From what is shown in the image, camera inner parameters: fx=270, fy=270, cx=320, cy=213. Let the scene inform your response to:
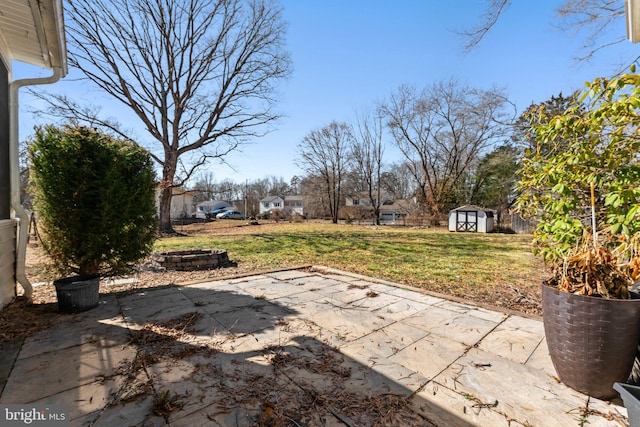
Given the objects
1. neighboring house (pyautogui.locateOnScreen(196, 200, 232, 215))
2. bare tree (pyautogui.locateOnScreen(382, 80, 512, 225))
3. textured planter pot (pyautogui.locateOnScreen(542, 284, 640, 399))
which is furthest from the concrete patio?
neighboring house (pyautogui.locateOnScreen(196, 200, 232, 215))

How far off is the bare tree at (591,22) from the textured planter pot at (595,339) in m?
5.58

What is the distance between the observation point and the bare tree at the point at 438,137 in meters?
22.5

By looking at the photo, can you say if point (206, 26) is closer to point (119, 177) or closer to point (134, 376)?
point (119, 177)

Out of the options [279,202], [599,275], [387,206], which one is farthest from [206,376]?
[279,202]

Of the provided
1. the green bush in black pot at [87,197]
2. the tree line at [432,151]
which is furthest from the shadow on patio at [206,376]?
the tree line at [432,151]

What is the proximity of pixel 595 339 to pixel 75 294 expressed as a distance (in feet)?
15.9

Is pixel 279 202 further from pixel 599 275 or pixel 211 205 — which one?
pixel 599 275

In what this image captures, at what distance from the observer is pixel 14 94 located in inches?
147

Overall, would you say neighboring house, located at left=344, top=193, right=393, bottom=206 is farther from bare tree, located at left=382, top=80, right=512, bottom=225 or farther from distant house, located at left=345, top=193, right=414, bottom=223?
bare tree, located at left=382, top=80, right=512, bottom=225

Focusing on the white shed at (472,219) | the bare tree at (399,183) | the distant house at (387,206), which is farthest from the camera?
the bare tree at (399,183)

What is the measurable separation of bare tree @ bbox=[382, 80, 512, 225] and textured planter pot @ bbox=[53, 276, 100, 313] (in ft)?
79.3

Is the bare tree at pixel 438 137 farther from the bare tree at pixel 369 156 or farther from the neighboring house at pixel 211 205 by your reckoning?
the neighboring house at pixel 211 205

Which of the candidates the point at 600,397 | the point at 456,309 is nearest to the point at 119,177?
the point at 456,309

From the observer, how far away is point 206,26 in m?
14.6
